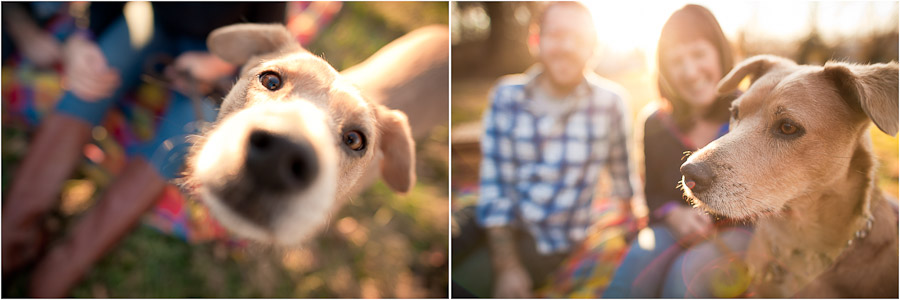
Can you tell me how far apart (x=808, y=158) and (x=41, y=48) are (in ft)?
10.7

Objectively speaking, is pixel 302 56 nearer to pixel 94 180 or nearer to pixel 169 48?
pixel 169 48

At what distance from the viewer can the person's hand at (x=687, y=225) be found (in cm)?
123

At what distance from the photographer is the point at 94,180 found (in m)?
2.25

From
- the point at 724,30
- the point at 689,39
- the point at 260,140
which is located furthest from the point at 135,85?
the point at 724,30

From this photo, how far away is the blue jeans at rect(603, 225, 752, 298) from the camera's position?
1.29 m

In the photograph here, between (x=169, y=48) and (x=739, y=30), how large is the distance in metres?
2.05

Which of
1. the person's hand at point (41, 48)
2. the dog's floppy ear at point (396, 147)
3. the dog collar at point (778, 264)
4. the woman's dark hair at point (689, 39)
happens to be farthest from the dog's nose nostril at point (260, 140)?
the person's hand at point (41, 48)

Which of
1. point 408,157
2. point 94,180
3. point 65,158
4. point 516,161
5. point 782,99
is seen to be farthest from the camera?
point 94,180

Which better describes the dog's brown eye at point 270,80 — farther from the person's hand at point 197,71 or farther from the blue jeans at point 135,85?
the blue jeans at point 135,85

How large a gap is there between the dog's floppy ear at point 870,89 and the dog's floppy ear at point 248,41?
130cm

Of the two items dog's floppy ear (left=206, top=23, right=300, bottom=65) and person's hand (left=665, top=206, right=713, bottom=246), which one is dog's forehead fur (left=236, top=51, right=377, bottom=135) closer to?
dog's floppy ear (left=206, top=23, right=300, bottom=65)

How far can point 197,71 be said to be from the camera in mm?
1493

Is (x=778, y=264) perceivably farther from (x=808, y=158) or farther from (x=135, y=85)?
(x=135, y=85)

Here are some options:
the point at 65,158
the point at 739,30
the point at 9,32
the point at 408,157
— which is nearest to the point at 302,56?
the point at 408,157
